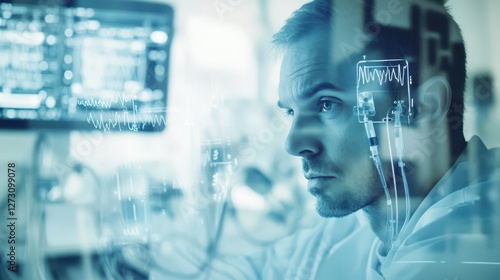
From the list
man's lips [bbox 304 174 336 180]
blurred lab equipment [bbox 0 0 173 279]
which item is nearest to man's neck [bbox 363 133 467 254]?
man's lips [bbox 304 174 336 180]

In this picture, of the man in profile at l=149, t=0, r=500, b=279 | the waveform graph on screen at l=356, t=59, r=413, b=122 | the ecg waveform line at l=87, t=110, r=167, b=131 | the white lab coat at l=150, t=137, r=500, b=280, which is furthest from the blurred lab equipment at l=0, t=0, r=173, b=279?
the waveform graph on screen at l=356, t=59, r=413, b=122

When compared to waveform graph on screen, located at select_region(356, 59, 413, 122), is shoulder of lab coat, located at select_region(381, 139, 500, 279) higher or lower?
lower

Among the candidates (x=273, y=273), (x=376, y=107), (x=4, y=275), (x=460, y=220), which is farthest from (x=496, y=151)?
(x=4, y=275)

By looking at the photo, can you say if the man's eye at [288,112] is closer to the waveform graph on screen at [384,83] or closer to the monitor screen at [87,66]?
the waveform graph on screen at [384,83]

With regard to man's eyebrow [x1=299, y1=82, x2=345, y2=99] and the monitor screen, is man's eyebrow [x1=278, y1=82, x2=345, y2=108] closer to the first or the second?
man's eyebrow [x1=299, y1=82, x2=345, y2=99]

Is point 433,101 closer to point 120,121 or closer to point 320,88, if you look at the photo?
point 320,88

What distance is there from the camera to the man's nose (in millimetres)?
1222

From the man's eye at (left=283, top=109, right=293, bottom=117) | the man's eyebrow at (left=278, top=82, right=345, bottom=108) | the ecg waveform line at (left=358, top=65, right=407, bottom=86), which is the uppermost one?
the ecg waveform line at (left=358, top=65, right=407, bottom=86)

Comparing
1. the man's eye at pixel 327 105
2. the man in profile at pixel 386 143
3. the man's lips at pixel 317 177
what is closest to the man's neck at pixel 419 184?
the man in profile at pixel 386 143

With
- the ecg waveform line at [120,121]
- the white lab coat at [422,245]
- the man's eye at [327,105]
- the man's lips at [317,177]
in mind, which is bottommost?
the white lab coat at [422,245]

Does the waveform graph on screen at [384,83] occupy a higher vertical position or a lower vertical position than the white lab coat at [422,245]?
higher

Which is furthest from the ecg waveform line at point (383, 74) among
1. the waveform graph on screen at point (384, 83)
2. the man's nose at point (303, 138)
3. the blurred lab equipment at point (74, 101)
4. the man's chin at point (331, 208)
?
the blurred lab equipment at point (74, 101)

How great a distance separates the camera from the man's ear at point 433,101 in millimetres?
1214

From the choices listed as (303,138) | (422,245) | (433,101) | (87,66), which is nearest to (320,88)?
(303,138)
